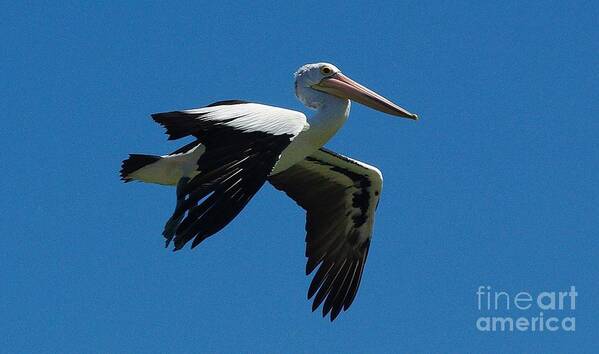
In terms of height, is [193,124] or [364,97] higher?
[364,97]

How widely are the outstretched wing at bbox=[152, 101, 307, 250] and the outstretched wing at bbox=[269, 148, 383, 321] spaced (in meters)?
2.65

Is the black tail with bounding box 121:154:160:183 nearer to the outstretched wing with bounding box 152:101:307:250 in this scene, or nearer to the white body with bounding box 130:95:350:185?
the white body with bounding box 130:95:350:185

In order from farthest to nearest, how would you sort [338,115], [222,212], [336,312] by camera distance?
[336,312], [338,115], [222,212]

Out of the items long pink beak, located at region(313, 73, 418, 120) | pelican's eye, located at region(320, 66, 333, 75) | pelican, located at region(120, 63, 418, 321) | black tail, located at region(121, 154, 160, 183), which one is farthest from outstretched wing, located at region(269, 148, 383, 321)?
black tail, located at region(121, 154, 160, 183)

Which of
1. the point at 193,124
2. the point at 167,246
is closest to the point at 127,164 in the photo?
the point at 167,246

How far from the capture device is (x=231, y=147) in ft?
43.0

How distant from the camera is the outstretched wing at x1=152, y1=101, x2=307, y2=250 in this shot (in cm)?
1224

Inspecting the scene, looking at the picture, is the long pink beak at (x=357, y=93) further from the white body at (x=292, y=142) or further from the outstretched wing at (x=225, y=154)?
the outstretched wing at (x=225, y=154)

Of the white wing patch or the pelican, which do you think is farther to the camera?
the white wing patch

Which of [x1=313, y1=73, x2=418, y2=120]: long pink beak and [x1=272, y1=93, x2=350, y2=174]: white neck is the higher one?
[x1=313, y1=73, x2=418, y2=120]: long pink beak

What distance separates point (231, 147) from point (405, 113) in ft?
11.1

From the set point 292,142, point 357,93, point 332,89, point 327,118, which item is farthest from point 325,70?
point 292,142

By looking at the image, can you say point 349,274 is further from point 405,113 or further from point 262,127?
point 262,127

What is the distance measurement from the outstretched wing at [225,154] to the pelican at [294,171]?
10 mm
